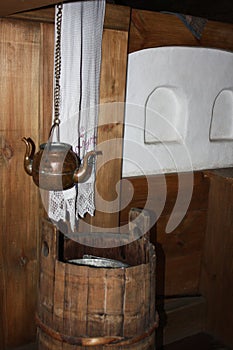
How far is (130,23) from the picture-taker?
2.85 m

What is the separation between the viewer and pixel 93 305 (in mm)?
1920

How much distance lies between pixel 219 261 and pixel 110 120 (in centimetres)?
146

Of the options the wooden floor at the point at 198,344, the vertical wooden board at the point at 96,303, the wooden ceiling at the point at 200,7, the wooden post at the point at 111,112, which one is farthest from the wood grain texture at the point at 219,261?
the vertical wooden board at the point at 96,303

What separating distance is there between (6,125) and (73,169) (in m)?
0.47

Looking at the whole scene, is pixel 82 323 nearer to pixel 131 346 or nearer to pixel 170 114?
pixel 131 346

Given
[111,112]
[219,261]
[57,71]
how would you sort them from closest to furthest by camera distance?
1. [57,71]
2. [111,112]
3. [219,261]

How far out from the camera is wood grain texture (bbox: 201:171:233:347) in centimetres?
339

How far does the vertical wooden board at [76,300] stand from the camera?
191 cm

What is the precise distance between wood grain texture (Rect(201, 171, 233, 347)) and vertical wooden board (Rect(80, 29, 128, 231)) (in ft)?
2.94

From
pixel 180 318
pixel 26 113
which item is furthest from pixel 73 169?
pixel 180 318

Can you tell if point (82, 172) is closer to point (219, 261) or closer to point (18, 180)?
point (18, 180)

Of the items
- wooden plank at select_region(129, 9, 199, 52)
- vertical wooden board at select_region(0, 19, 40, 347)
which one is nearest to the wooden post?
wooden plank at select_region(129, 9, 199, 52)

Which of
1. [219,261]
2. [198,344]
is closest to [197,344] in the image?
[198,344]

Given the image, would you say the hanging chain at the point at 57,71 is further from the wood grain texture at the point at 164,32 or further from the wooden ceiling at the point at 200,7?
the wooden ceiling at the point at 200,7
